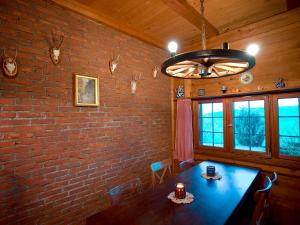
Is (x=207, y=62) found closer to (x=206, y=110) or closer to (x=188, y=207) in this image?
(x=188, y=207)

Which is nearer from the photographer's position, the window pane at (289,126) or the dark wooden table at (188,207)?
the dark wooden table at (188,207)

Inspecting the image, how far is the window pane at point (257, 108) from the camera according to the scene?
2.55 m

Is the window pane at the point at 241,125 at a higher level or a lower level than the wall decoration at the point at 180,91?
lower

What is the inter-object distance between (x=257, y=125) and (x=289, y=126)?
1.23 feet

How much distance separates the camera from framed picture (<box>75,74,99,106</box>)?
82.1 inches

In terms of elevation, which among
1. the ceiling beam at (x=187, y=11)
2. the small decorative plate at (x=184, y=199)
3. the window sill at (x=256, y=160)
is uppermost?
the ceiling beam at (x=187, y=11)

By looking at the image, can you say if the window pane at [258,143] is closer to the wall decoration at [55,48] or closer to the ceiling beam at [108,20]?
the ceiling beam at [108,20]

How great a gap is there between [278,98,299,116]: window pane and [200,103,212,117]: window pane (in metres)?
1.02

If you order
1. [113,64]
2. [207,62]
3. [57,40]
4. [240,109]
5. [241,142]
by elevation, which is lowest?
[241,142]

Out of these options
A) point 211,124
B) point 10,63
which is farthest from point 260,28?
point 10,63

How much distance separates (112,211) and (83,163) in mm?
895

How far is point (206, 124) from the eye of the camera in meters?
3.20

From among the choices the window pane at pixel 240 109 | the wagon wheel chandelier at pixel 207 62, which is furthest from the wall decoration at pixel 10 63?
the window pane at pixel 240 109

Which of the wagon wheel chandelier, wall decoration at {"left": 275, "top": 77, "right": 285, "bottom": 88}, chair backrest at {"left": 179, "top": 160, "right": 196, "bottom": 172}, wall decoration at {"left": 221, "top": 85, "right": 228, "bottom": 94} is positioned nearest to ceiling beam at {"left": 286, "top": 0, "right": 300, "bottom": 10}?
wall decoration at {"left": 275, "top": 77, "right": 285, "bottom": 88}
